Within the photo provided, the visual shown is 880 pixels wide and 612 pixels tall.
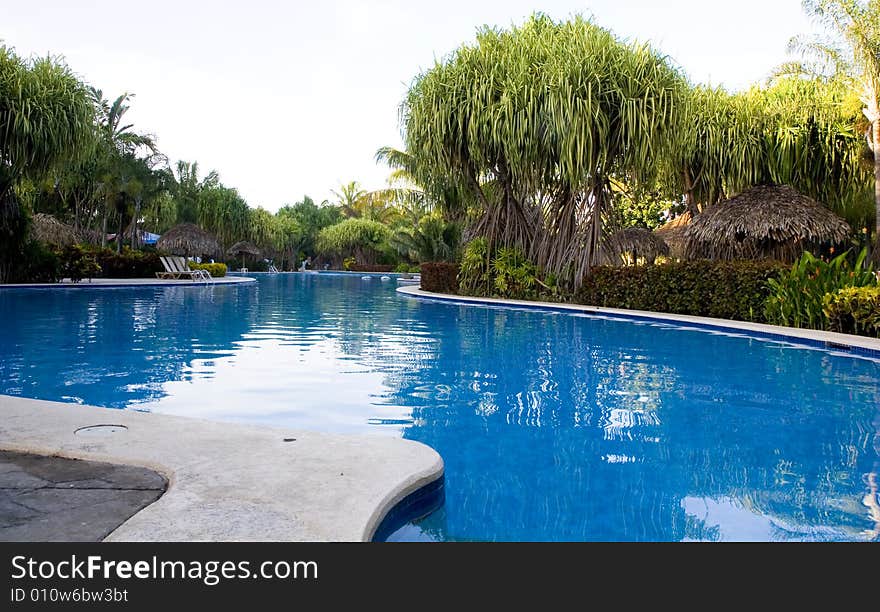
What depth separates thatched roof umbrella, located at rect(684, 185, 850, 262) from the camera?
17.3m

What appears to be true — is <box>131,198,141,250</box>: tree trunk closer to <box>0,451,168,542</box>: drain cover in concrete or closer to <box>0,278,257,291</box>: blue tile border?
<box>0,278,257,291</box>: blue tile border

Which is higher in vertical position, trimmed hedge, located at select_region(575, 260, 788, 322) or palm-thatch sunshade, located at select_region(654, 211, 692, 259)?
palm-thatch sunshade, located at select_region(654, 211, 692, 259)

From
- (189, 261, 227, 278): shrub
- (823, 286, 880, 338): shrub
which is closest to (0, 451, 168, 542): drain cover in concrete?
(823, 286, 880, 338): shrub

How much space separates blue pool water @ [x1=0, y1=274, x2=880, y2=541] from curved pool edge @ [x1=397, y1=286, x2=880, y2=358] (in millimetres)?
361

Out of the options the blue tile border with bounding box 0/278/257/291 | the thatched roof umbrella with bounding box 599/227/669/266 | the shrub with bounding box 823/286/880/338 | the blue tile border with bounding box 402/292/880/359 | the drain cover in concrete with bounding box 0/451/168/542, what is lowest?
the drain cover in concrete with bounding box 0/451/168/542


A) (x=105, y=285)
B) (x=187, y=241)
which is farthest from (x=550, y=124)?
(x=187, y=241)

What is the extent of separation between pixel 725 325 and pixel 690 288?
245 cm

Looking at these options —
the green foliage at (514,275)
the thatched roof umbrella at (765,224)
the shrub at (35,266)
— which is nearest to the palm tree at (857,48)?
the thatched roof umbrella at (765,224)

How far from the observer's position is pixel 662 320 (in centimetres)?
1402

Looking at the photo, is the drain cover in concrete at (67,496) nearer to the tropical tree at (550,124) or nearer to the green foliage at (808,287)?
the green foliage at (808,287)

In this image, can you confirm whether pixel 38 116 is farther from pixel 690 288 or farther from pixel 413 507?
pixel 413 507

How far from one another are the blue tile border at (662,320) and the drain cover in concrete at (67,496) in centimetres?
910

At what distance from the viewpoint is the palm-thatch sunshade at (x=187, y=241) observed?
36875 millimetres
